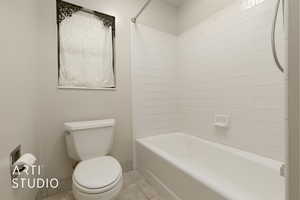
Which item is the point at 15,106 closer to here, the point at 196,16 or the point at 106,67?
the point at 106,67

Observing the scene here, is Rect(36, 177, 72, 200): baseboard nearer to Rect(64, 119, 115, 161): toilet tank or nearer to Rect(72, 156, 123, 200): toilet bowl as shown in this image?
Rect(64, 119, 115, 161): toilet tank

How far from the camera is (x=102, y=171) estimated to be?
4.00ft

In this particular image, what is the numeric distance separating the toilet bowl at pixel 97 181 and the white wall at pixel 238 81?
118cm

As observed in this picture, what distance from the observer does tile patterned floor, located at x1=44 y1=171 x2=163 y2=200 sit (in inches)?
57.6

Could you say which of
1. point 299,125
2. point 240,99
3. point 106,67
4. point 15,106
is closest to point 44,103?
point 15,106

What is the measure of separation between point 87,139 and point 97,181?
49 cm

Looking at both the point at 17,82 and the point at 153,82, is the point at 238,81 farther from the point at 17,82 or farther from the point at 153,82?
the point at 17,82

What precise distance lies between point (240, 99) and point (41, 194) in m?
2.14

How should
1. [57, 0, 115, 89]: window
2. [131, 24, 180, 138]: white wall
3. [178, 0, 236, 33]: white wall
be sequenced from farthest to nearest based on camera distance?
[131, 24, 180, 138]: white wall, [178, 0, 236, 33]: white wall, [57, 0, 115, 89]: window

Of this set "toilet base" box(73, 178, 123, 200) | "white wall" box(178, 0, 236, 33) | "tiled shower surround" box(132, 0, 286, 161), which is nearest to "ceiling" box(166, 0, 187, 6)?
"white wall" box(178, 0, 236, 33)

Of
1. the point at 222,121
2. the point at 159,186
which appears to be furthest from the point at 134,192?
the point at 222,121

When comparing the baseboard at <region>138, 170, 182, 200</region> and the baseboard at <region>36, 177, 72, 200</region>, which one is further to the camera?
the baseboard at <region>36, 177, 72, 200</region>

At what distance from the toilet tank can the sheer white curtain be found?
458mm

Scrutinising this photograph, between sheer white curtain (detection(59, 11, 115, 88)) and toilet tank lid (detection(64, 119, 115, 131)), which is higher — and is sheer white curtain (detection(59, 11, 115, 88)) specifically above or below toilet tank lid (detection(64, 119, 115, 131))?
above
